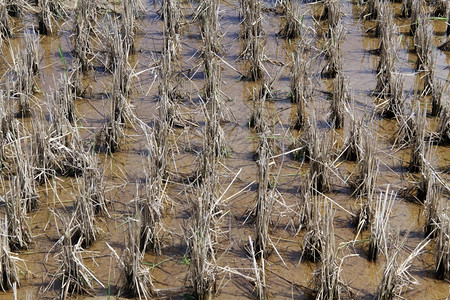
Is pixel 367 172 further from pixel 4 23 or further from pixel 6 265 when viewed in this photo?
pixel 4 23

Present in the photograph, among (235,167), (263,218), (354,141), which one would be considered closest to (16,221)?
(263,218)

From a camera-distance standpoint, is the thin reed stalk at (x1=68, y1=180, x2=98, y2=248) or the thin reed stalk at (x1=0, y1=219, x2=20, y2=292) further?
the thin reed stalk at (x1=68, y1=180, x2=98, y2=248)

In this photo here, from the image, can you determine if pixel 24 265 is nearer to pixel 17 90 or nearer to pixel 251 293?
pixel 251 293

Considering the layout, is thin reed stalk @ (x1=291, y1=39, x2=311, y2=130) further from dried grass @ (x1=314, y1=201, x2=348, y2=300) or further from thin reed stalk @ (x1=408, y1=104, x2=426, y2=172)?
dried grass @ (x1=314, y1=201, x2=348, y2=300)

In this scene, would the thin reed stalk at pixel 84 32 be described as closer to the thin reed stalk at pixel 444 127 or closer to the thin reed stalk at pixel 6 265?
the thin reed stalk at pixel 6 265

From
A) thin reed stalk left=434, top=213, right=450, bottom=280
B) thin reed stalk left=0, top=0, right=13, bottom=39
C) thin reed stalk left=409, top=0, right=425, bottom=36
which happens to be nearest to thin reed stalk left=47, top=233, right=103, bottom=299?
thin reed stalk left=434, top=213, right=450, bottom=280

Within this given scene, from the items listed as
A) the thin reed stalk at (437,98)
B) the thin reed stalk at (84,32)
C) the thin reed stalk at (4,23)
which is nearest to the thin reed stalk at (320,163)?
the thin reed stalk at (437,98)

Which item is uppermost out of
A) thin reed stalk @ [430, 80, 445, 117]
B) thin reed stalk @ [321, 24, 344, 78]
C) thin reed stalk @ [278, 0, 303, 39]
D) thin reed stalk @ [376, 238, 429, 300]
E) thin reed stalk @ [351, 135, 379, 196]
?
thin reed stalk @ [278, 0, 303, 39]

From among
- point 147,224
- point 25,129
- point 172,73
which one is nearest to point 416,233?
point 147,224
